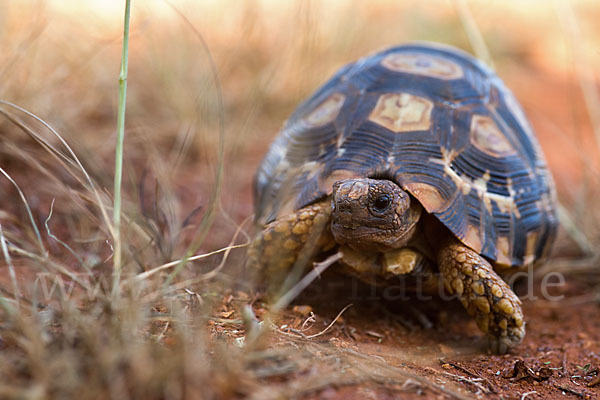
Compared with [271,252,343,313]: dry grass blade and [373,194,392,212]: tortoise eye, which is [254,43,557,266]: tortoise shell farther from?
[271,252,343,313]: dry grass blade

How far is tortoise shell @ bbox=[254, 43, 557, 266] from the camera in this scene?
8.46 ft

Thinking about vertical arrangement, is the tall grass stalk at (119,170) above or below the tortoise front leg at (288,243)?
above

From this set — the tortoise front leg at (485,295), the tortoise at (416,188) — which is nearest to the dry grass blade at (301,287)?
the tortoise at (416,188)

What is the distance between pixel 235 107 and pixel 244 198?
1.57 meters

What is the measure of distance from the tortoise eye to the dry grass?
0.64 m

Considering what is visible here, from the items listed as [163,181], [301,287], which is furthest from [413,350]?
[163,181]

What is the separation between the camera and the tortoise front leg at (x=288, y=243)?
2.58 meters

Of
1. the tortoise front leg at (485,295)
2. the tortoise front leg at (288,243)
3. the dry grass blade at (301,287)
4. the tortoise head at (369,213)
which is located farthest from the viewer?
the tortoise front leg at (288,243)

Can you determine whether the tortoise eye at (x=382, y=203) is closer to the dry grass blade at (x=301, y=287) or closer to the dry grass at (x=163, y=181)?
the dry grass blade at (x=301, y=287)

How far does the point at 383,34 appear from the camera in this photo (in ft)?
22.9

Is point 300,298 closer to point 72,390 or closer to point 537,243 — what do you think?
point 537,243

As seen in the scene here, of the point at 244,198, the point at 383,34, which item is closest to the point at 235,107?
the point at 244,198

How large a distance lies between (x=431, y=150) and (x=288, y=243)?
0.81 meters

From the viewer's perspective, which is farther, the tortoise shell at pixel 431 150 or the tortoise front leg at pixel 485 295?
the tortoise shell at pixel 431 150
